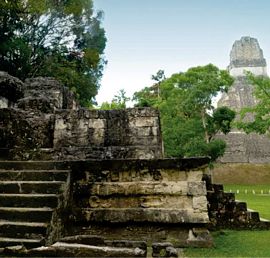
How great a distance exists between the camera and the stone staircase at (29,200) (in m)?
4.02

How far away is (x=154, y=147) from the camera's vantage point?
6.27m

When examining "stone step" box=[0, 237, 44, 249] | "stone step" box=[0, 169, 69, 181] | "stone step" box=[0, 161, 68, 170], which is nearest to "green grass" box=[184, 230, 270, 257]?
"stone step" box=[0, 237, 44, 249]

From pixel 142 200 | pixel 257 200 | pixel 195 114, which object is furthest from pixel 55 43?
pixel 142 200

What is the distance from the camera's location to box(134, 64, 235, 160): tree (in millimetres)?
21266

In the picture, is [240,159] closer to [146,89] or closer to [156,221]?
[146,89]

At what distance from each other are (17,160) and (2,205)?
1.49m

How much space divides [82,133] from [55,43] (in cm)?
1678

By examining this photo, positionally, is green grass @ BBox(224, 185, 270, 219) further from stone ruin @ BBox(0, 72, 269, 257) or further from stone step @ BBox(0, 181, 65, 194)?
stone step @ BBox(0, 181, 65, 194)

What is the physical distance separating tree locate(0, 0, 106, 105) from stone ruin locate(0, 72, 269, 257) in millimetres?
11902

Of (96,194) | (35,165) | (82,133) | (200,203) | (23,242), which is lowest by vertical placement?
(23,242)

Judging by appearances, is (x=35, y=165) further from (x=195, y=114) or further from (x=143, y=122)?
(x=195, y=114)

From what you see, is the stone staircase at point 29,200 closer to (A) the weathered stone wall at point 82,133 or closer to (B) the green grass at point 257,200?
(A) the weathered stone wall at point 82,133

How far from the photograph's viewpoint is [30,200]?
4.52 metres

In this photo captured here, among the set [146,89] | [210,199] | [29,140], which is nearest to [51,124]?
[29,140]
